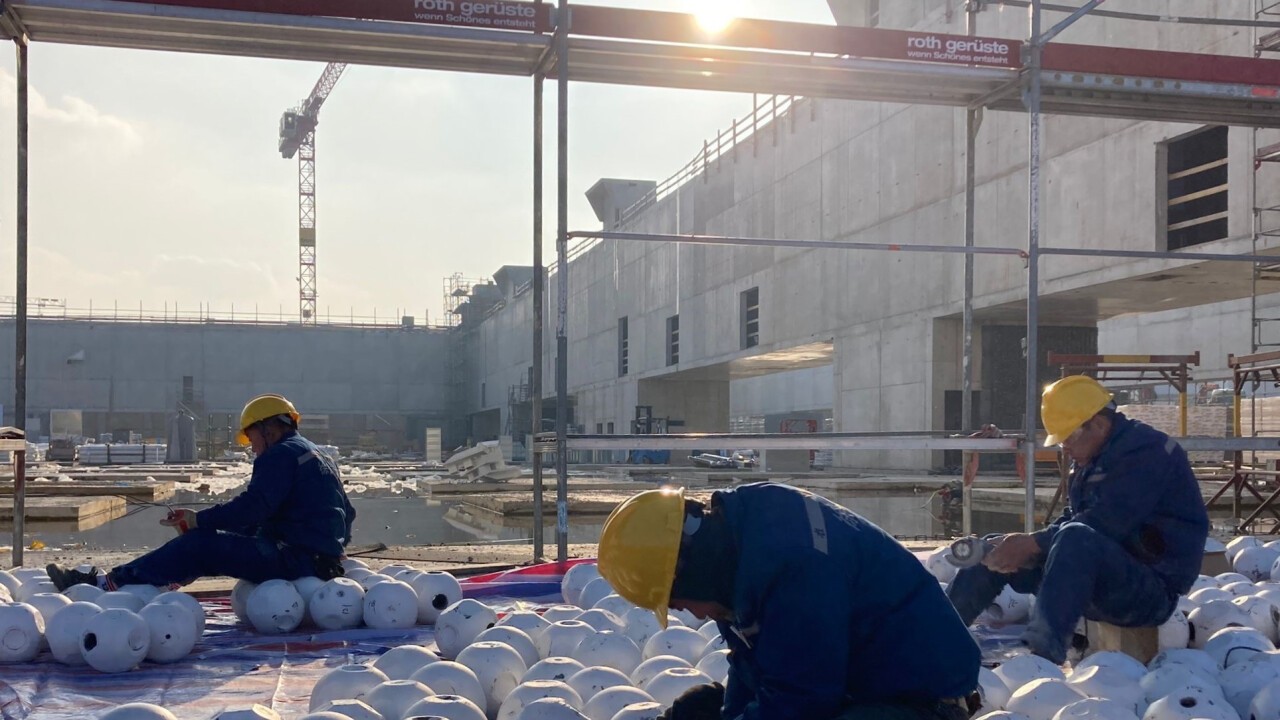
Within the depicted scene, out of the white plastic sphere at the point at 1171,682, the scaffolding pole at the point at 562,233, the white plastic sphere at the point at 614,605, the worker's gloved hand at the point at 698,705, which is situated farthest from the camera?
the scaffolding pole at the point at 562,233

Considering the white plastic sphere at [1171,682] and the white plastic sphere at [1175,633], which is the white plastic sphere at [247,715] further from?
the white plastic sphere at [1175,633]

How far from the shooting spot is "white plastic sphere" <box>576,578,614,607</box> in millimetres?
6004

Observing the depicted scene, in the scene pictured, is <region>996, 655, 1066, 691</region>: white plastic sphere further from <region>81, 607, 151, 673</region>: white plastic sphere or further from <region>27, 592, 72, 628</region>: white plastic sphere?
<region>27, 592, 72, 628</region>: white plastic sphere

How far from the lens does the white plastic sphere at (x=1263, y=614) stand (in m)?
5.36

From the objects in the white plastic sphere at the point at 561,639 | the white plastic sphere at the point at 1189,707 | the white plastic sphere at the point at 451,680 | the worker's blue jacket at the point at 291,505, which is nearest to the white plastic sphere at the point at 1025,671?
the white plastic sphere at the point at 1189,707

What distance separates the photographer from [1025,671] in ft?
13.5

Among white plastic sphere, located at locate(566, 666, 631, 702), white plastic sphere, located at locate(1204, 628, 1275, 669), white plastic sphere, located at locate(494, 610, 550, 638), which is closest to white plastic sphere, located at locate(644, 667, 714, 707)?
white plastic sphere, located at locate(566, 666, 631, 702)

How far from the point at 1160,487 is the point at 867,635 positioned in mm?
2494

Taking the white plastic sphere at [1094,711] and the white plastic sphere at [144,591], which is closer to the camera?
the white plastic sphere at [1094,711]

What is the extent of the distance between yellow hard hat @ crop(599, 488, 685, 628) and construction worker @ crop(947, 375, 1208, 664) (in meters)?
2.48

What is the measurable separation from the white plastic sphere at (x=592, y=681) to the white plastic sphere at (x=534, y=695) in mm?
134

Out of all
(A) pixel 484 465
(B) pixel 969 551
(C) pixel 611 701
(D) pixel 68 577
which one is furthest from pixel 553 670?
(A) pixel 484 465

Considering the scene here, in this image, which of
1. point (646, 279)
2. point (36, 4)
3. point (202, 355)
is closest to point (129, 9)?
point (36, 4)

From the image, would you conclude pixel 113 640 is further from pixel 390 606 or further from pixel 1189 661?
pixel 1189 661
